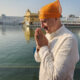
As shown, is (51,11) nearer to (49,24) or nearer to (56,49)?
(49,24)

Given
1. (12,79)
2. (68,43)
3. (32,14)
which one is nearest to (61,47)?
(68,43)

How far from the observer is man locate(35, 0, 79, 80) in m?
0.62

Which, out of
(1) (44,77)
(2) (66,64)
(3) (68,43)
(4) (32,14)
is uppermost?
(4) (32,14)

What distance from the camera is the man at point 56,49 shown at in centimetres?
62

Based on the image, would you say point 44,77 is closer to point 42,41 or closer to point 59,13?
point 42,41

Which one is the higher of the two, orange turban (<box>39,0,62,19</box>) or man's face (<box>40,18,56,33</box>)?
orange turban (<box>39,0,62,19</box>)

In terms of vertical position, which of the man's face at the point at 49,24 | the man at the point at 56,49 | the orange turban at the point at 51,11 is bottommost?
the man at the point at 56,49

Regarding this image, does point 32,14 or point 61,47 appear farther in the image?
point 32,14

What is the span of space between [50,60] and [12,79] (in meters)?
2.63

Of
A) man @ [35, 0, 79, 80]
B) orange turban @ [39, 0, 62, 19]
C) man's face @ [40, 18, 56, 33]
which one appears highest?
orange turban @ [39, 0, 62, 19]

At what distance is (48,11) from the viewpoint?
2.25ft

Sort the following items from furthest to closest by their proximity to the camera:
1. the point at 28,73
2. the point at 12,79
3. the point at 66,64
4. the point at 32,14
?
the point at 32,14, the point at 28,73, the point at 12,79, the point at 66,64

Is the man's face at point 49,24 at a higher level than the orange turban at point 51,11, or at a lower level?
lower

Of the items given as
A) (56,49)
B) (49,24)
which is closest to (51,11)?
(49,24)
